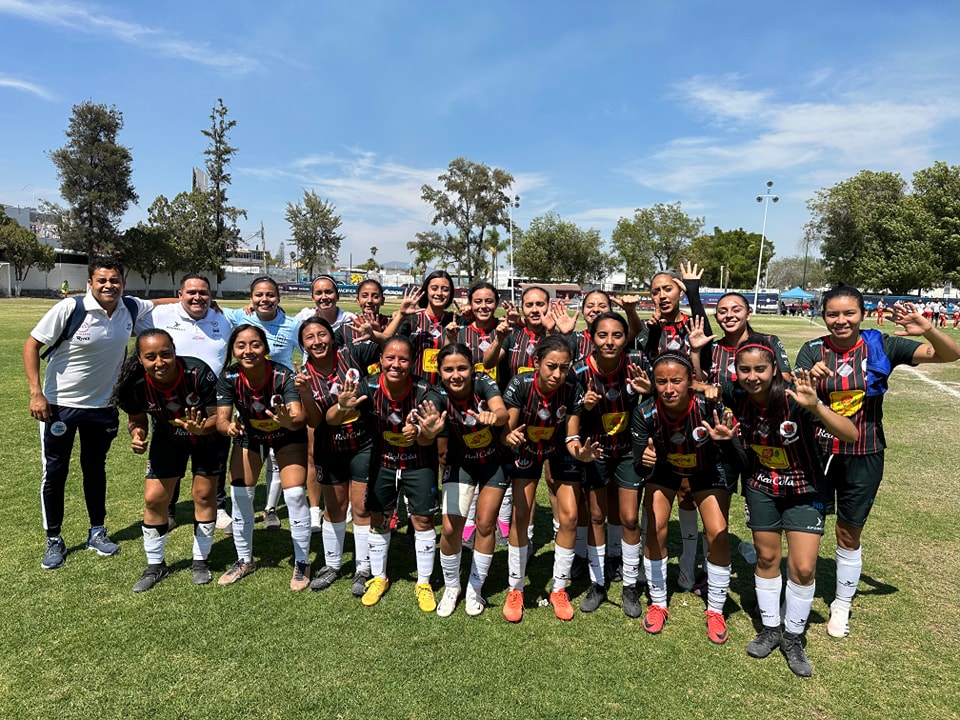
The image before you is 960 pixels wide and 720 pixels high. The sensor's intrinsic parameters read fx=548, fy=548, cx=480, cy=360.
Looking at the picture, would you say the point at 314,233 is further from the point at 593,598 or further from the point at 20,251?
the point at 593,598

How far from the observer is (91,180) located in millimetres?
50156

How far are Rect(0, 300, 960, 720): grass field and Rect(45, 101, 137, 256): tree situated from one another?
2208 inches

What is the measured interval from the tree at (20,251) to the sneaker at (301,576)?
53059mm

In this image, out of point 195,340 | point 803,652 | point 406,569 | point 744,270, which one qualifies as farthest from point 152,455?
point 744,270

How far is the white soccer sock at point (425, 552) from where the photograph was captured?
432cm

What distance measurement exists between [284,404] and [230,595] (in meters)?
1.59

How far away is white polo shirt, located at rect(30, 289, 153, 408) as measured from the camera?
183 inches

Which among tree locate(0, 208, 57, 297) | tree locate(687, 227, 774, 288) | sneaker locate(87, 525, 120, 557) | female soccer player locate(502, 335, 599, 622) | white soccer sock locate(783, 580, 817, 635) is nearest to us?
white soccer sock locate(783, 580, 817, 635)

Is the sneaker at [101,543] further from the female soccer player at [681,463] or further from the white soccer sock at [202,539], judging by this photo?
the female soccer player at [681,463]

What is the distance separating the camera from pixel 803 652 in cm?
368

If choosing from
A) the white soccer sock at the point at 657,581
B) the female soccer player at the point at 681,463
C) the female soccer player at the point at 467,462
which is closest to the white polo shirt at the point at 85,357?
the female soccer player at the point at 467,462

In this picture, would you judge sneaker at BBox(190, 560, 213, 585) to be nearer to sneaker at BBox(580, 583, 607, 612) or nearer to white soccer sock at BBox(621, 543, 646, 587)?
sneaker at BBox(580, 583, 607, 612)

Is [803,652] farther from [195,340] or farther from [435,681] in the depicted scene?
[195,340]

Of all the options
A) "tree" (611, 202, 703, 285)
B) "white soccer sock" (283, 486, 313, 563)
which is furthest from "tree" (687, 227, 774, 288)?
"white soccer sock" (283, 486, 313, 563)
